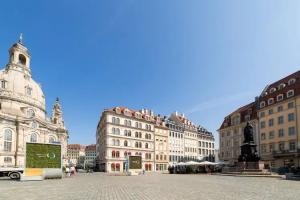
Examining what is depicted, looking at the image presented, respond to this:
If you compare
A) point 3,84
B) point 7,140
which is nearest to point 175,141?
point 7,140

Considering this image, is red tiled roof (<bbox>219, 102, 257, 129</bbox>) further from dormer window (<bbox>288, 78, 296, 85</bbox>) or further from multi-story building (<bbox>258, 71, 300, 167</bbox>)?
dormer window (<bbox>288, 78, 296, 85</bbox>)

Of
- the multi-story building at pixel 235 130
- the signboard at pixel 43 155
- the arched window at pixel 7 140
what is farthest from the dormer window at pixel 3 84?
the multi-story building at pixel 235 130

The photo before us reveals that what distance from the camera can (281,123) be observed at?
57.2 m

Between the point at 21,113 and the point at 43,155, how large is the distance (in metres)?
46.2

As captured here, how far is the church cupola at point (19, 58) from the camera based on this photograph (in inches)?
3386

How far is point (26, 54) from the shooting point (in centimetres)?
9312

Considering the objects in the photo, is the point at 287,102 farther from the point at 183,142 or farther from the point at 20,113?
the point at 20,113

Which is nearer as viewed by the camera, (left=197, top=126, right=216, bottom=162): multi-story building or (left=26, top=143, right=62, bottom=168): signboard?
(left=26, top=143, right=62, bottom=168): signboard

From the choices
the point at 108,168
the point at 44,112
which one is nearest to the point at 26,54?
the point at 44,112

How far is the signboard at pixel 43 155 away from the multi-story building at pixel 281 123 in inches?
1658

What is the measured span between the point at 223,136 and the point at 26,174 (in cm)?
6002

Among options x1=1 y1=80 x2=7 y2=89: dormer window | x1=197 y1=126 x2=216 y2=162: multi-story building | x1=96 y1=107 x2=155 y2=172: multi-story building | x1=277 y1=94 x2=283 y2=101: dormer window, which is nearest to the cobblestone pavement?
x1=277 y1=94 x2=283 y2=101: dormer window

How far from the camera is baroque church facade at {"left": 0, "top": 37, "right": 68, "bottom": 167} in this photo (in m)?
65.5

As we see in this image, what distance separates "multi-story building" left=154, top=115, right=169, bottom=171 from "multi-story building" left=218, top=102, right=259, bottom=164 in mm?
20198
